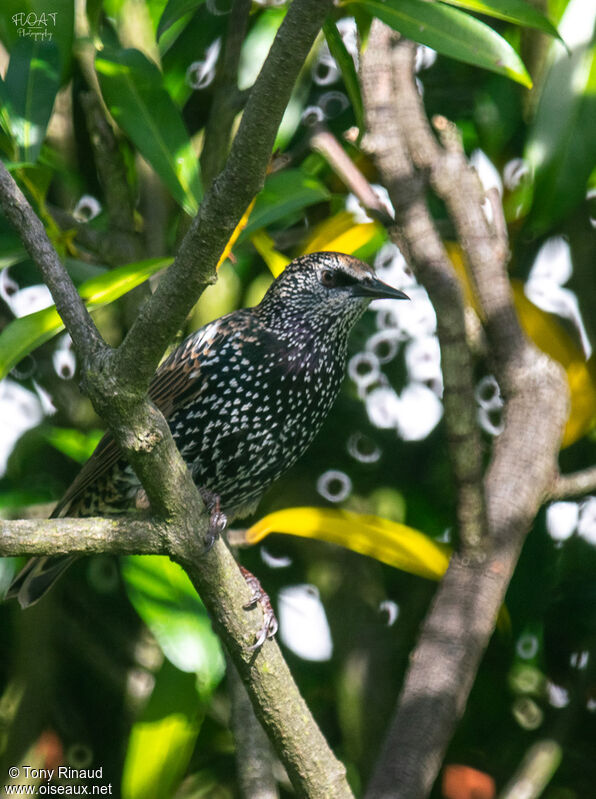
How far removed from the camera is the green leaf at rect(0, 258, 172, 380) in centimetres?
250

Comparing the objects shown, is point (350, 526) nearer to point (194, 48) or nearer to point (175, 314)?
point (175, 314)

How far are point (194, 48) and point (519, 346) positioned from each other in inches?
60.2

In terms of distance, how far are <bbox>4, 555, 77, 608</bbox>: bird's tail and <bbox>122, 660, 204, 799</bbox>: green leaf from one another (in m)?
0.45

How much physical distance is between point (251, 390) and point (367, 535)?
578 millimetres

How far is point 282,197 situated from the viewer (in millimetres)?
2928

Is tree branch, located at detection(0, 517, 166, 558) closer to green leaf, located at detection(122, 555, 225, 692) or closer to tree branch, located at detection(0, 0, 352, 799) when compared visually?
tree branch, located at detection(0, 0, 352, 799)

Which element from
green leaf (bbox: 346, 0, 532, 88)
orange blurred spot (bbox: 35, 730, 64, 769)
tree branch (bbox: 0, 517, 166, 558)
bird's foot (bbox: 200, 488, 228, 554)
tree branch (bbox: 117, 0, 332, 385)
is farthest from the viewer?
orange blurred spot (bbox: 35, 730, 64, 769)

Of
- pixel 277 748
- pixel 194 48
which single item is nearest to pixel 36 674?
pixel 277 748

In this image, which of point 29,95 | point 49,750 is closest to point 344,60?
point 29,95

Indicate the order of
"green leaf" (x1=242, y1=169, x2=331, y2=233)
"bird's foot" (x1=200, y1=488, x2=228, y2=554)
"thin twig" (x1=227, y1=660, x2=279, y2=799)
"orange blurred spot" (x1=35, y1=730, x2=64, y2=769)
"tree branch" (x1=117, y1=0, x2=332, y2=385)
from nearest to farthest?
"tree branch" (x1=117, y1=0, x2=332, y2=385)
"bird's foot" (x1=200, y1=488, x2=228, y2=554)
"thin twig" (x1=227, y1=660, x2=279, y2=799)
"green leaf" (x1=242, y1=169, x2=331, y2=233)
"orange blurred spot" (x1=35, y1=730, x2=64, y2=769)

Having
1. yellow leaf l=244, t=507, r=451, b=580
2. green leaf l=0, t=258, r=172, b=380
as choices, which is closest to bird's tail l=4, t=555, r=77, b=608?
yellow leaf l=244, t=507, r=451, b=580

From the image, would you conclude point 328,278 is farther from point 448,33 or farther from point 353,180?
point 448,33

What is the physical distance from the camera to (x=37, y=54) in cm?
284

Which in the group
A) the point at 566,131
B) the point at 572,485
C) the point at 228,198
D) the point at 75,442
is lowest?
the point at 572,485
